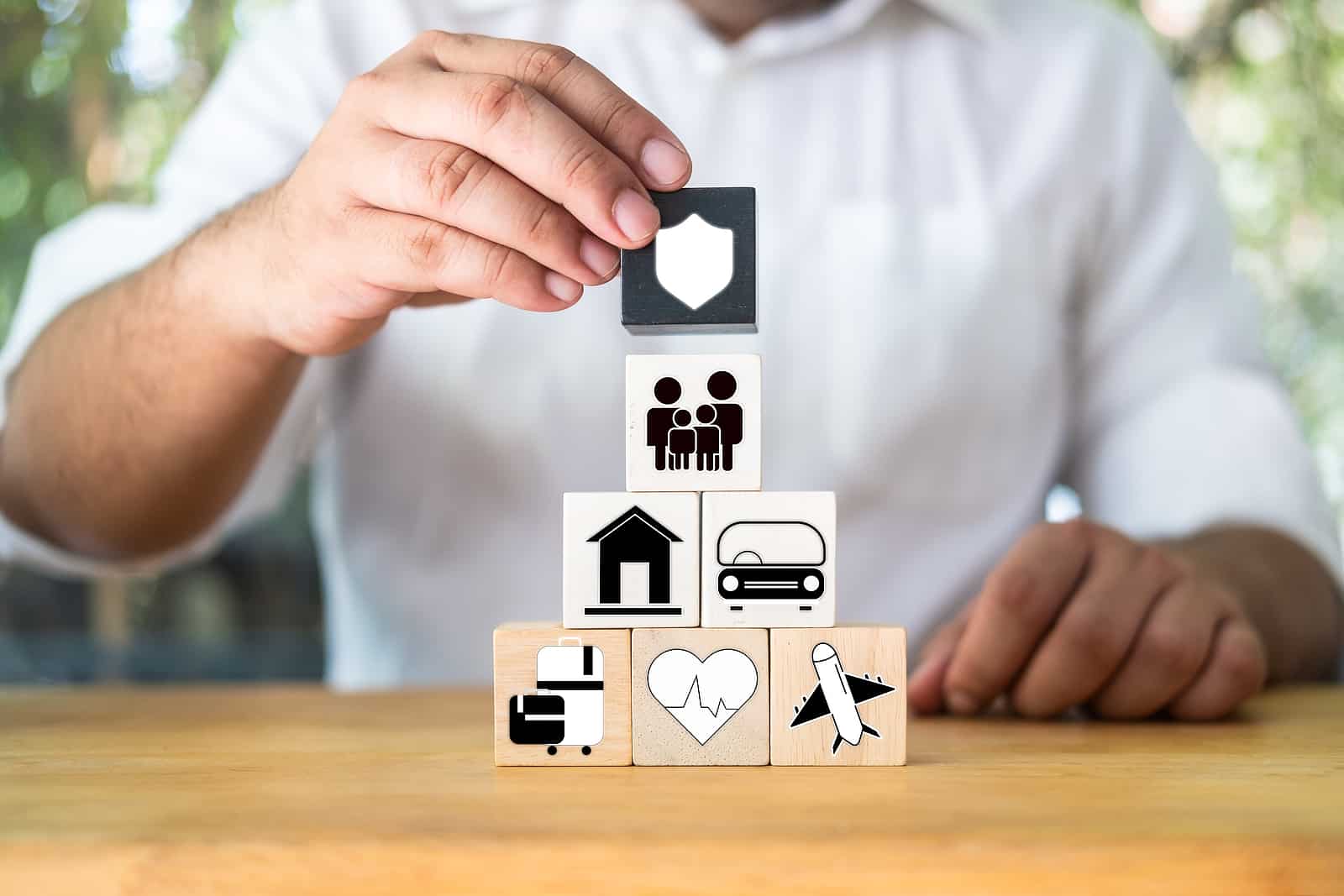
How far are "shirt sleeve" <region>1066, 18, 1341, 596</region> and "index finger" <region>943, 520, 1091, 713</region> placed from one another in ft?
2.16

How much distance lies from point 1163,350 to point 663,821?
1350 mm

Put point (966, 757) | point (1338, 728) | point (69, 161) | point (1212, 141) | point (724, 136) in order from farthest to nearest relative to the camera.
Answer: point (1212, 141)
point (69, 161)
point (724, 136)
point (1338, 728)
point (966, 757)

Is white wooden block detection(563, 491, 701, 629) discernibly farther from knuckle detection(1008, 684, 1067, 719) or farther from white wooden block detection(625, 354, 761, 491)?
knuckle detection(1008, 684, 1067, 719)

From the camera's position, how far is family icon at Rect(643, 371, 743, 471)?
0.74 metres

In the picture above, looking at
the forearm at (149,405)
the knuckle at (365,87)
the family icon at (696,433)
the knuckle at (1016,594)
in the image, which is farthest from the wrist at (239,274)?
the knuckle at (1016,594)

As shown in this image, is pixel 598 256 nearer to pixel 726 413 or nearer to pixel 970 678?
pixel 726 413

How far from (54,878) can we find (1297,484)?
1445 mm

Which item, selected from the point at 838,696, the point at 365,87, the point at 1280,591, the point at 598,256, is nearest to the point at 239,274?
the point at 365,87

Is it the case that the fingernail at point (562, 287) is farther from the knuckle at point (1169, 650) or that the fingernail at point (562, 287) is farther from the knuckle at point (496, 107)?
the knuckle at point (1169, 650)

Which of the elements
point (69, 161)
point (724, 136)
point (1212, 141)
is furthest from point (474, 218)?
point (1212, 141)

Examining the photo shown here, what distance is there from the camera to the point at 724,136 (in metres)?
1.57

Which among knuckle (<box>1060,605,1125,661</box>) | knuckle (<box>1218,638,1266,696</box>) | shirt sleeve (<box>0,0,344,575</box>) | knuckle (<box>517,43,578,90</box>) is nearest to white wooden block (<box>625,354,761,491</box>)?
knuckle (<box>517,43,578,90</box>)

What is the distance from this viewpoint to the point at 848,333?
1564mm

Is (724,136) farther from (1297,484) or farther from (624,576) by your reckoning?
(624,576)
